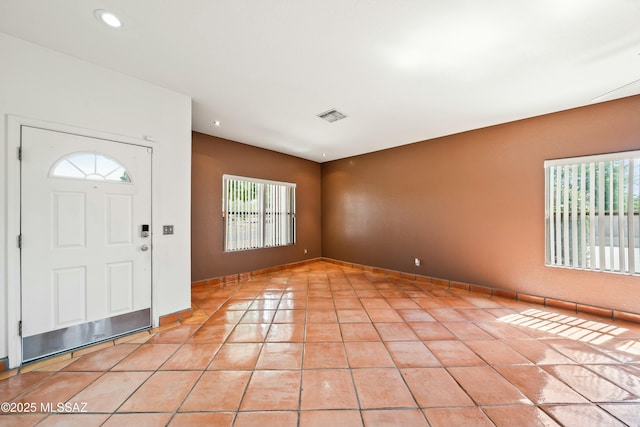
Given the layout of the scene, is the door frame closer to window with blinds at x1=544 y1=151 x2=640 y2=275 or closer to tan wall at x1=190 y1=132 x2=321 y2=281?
tan wall at x1=190 y1=132 x2=321 y2=281

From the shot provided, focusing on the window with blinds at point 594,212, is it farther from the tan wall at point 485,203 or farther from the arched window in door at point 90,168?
the arched window in door at point 90,168

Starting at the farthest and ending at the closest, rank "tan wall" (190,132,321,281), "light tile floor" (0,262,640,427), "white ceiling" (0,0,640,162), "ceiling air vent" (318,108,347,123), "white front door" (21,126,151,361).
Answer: "tan wall" (190,132,321,281) → "ceiling air vent" (318,108,347,123) → "white front door" (21,126,151,361) → "white ceiling" (0,0,640,162) → "light tile floor" (0,262,640,427)

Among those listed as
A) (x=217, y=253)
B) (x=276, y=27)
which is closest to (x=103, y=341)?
(x=217, y=253)

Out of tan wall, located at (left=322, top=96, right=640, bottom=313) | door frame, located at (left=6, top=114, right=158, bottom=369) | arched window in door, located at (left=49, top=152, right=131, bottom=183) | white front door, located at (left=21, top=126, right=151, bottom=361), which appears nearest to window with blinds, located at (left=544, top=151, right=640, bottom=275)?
tan wall, located at (left=322, top=96, right=640, bottom=313)

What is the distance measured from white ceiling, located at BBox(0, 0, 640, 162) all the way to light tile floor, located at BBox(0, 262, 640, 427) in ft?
7.72

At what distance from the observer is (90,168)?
2.29 meters

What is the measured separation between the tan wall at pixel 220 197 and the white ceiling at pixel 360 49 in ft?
4.02

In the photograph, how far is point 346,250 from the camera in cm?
583

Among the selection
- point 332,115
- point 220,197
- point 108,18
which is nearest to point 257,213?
point 220,197

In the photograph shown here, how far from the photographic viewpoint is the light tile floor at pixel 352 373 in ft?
4.88

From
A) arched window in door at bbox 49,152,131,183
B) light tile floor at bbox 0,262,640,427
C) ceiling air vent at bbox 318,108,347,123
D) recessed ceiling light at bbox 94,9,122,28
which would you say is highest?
recessed ceiling light at bbox 94,9,122,28

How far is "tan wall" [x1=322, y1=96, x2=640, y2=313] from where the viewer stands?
9.71 ft

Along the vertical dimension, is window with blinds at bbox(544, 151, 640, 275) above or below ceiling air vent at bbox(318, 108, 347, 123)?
below

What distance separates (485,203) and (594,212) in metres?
1.15
